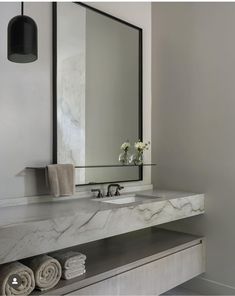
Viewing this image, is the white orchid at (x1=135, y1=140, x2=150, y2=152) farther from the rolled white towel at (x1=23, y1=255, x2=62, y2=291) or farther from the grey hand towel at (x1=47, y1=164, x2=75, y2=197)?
the rolled white towel at (x1=23, y1=255, x2=62, y2=291)

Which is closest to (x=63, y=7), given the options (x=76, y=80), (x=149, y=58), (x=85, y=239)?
(x=76, y=80)

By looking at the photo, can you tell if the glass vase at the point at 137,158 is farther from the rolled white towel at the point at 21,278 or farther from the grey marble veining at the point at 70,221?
the rolled white towel at the point at 21,278

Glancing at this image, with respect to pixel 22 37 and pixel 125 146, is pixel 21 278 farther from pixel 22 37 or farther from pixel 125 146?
pixel 125 146

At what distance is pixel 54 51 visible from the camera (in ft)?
8.27

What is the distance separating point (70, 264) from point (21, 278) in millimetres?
361

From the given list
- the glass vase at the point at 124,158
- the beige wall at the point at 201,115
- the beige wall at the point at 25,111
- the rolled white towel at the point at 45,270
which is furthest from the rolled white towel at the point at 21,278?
the beige wall at the point at 201,115

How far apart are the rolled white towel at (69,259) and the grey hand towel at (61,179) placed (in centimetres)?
42

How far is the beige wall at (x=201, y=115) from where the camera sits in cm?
282

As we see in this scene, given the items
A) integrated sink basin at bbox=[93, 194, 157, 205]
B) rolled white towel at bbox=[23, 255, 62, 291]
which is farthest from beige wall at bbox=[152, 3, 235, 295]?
rolled white towel at bbox=[23, 255, 62, 291]

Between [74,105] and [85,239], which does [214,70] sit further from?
[85,239]

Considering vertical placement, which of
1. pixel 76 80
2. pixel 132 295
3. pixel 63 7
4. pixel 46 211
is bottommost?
pixel 132 295

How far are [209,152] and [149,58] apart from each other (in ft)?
3.94

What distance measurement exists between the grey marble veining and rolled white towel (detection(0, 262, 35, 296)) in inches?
5.2

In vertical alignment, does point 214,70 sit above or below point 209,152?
above
